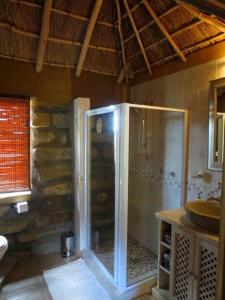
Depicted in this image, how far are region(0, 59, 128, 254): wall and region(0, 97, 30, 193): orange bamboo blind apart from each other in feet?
0.29

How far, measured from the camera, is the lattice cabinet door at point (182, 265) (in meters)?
1.68

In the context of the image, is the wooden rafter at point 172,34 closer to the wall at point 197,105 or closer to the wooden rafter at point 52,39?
the wooden rafter at point 52,39

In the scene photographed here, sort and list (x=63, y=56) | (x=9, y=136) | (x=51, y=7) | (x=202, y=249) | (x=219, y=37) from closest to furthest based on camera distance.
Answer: (x=202, y=249) < (x=219, y=37) < (x=51, y=7) < (x=9, y=136) < (x=63, y=56)

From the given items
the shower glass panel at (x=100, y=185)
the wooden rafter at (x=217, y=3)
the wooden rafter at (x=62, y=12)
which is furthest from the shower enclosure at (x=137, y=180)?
the wooden rafter at (x=217, y=3)

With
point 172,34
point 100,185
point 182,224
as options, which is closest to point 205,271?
point 182,224

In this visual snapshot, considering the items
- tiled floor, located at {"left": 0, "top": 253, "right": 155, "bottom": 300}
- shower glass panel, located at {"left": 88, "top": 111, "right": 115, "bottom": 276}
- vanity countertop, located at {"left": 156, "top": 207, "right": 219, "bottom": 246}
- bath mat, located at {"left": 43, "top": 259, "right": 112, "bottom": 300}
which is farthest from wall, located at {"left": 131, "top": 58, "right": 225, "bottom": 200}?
bath mat, located at {"left": 43, "top": 259, "right": 112, "bottom": 300}

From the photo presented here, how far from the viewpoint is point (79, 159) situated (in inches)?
112

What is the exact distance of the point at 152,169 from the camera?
2.93m

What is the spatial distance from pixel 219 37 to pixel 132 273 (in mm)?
2583

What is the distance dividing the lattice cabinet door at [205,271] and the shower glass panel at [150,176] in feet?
2.95

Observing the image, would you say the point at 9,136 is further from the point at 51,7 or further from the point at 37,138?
the point at 51,7

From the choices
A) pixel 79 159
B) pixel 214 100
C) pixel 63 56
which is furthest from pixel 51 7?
pixel 214 100

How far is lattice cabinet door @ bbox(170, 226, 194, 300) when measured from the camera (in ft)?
5.51

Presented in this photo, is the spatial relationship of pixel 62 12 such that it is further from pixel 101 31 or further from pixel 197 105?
pixel 197 105
